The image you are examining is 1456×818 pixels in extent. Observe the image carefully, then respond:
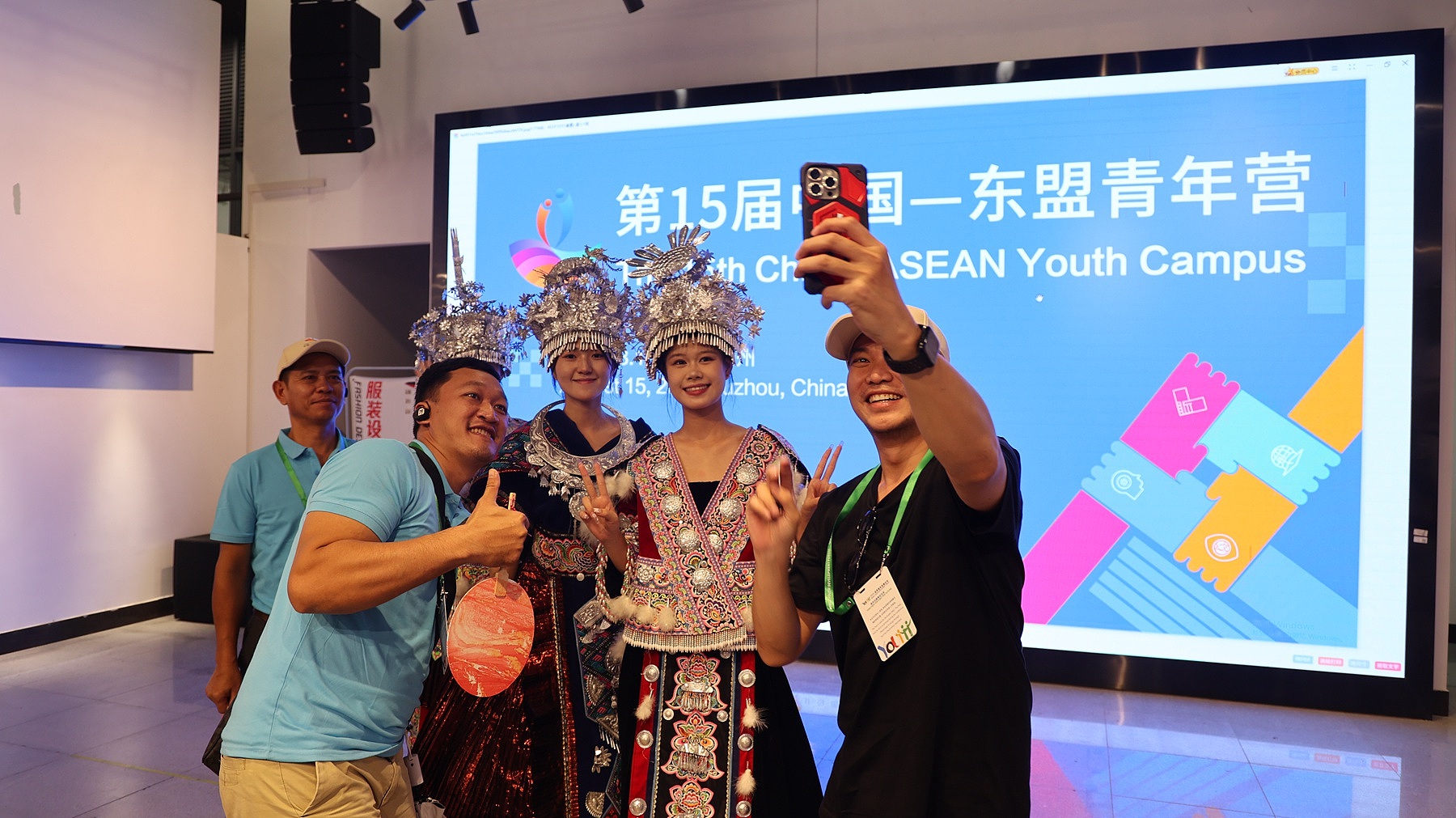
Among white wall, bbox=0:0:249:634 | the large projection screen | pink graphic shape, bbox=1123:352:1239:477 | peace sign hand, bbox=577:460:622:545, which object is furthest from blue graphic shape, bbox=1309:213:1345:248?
white wall, bbox=0:0:249:634

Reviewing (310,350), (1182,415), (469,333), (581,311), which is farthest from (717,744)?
(1182,415)

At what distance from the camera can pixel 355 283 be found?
6.56m

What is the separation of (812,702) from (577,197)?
9.75ft

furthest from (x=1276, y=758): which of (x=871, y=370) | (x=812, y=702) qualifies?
(x=871, y=370)

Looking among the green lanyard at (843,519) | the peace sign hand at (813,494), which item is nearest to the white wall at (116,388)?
the peace sign hand at (813,494)

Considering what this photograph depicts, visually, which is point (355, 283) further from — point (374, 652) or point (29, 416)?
point (374, 652)

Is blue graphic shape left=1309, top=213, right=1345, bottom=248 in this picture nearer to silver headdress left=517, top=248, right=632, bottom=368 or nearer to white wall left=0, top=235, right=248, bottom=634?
silver headdress left=517, top=248, right=632, bottom=368

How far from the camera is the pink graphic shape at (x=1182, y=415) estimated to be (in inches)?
161

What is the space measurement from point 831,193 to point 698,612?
120 cm

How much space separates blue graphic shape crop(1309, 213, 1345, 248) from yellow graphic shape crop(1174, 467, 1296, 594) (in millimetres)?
1035

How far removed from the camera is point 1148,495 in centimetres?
418

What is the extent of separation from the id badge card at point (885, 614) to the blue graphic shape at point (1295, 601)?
3.40 metres

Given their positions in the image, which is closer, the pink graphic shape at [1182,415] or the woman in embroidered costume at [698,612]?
the woman in embroidered costume at [698,612]

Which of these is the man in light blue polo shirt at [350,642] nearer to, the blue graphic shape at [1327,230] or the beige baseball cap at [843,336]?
the beige baseball cap at [843,336]
